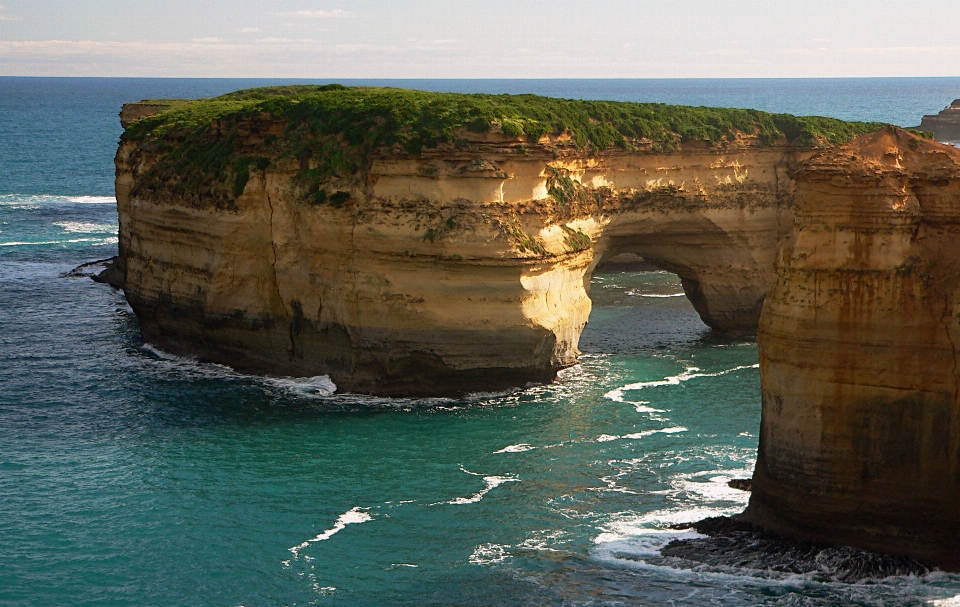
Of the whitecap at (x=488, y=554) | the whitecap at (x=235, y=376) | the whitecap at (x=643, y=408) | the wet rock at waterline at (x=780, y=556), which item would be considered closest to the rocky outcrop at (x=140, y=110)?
the whitecap at (x=235, y=376)

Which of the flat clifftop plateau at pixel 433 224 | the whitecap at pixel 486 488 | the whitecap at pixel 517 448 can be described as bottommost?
the whitecap at pixel 486 488

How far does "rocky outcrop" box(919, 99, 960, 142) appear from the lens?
13700 cm

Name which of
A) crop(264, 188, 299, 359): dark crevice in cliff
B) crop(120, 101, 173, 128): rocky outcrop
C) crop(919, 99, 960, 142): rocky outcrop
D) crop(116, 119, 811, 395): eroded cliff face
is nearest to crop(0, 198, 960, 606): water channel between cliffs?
crop(116, 119, 811, 395): eroded cliff face

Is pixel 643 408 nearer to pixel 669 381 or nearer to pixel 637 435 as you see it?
pixel 637 435

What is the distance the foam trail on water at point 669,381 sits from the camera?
122 feet

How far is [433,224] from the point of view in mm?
36219

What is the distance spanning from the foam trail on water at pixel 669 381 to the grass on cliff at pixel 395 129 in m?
7.51

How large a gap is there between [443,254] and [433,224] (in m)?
0.90

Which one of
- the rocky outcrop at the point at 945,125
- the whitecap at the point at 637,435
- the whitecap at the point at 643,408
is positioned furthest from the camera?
the rocky outcrop at the point at 945,125

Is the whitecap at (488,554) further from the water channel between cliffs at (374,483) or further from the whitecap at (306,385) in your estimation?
the whitecap at (306,385)

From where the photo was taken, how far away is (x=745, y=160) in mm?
44156

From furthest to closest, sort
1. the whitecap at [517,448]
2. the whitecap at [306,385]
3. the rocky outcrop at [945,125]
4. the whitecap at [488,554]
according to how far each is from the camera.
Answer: the rocky outcrop at [945,125]
the whitecap at [306,385]
the whitecap at [517,448]
the whitecap at [488,554]

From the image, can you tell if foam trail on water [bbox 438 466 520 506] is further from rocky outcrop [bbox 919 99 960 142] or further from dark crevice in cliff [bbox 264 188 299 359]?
rocky outcrop [bbox 919 99 960 142]

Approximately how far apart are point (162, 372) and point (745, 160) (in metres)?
20.7
